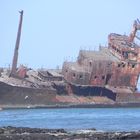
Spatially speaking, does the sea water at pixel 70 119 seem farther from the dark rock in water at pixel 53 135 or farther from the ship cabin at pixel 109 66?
the dark rock in water at pixel 53 135

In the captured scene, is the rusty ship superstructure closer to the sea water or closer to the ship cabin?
the ship cabin

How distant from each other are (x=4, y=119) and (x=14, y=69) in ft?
50.7

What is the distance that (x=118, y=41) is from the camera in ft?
258

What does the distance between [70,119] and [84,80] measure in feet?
Answer: 63.2

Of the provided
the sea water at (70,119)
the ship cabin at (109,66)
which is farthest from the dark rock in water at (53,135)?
the ship cabin at (109,66)

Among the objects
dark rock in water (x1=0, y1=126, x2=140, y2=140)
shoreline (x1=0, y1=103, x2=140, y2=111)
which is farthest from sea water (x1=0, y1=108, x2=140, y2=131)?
dark rock in water (x1=0, y1=126, x2=140, y2=140)

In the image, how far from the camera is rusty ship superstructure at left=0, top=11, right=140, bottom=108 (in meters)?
66.7

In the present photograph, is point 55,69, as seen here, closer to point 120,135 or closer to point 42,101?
point 42,101

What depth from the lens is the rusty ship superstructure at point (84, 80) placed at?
6671 centimetres

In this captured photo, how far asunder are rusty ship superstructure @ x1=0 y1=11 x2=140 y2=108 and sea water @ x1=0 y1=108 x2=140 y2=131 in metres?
1.68

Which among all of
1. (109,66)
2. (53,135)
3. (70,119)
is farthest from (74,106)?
(53,135)

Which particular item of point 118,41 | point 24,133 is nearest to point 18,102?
point 118,41

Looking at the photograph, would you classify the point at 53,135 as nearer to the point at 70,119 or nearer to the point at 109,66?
the point at 70,119

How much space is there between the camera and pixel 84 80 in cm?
7312
